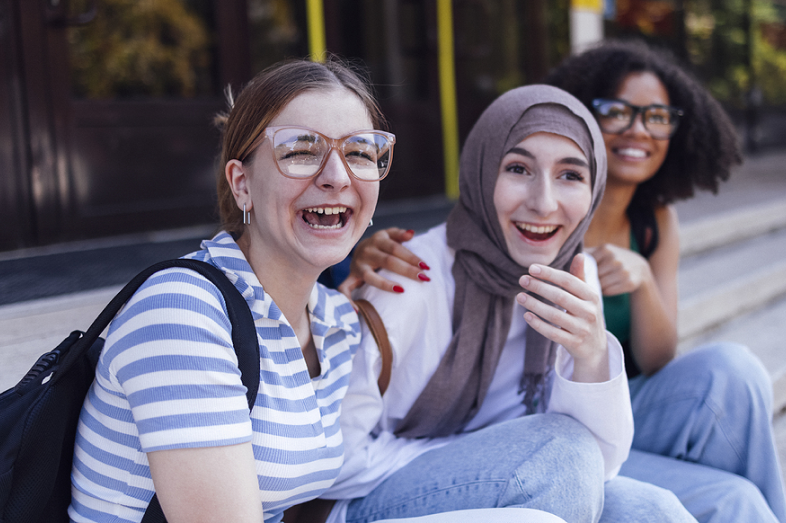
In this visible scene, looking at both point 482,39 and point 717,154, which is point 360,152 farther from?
point 482,39

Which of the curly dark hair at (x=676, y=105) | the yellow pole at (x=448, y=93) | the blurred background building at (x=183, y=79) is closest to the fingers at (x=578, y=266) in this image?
the curly dark hair at (x=676, y=105)

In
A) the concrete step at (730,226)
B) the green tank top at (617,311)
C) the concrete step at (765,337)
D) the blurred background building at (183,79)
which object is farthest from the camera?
the concrete step at (730,226)

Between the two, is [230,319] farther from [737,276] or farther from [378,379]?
[737,276]

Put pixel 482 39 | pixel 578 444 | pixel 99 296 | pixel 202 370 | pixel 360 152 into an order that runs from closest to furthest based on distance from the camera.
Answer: pixel 202 370 < pixel 360 152 < pixel 578 444 < pixel 99 296 < pixel 482 39

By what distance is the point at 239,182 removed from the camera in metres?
1.41

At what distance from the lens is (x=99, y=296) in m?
2.38

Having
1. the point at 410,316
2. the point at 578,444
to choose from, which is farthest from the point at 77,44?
the point at 578,444

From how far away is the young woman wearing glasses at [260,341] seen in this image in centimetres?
109

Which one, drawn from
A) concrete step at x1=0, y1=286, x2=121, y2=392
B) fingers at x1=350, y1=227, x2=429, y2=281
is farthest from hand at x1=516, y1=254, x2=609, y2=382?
concrete step at x1=0, y1=286, x2=121, y2=392

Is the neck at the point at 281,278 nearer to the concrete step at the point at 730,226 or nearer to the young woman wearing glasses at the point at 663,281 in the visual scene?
the young woman wearing glasses at the point at 663,281

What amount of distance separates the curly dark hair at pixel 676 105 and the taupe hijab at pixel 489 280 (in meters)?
0.64

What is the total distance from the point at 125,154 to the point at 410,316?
8.31 feet

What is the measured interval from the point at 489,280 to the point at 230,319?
32.9 inches

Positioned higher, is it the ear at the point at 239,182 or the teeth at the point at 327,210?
the ear at the point at 239,182
